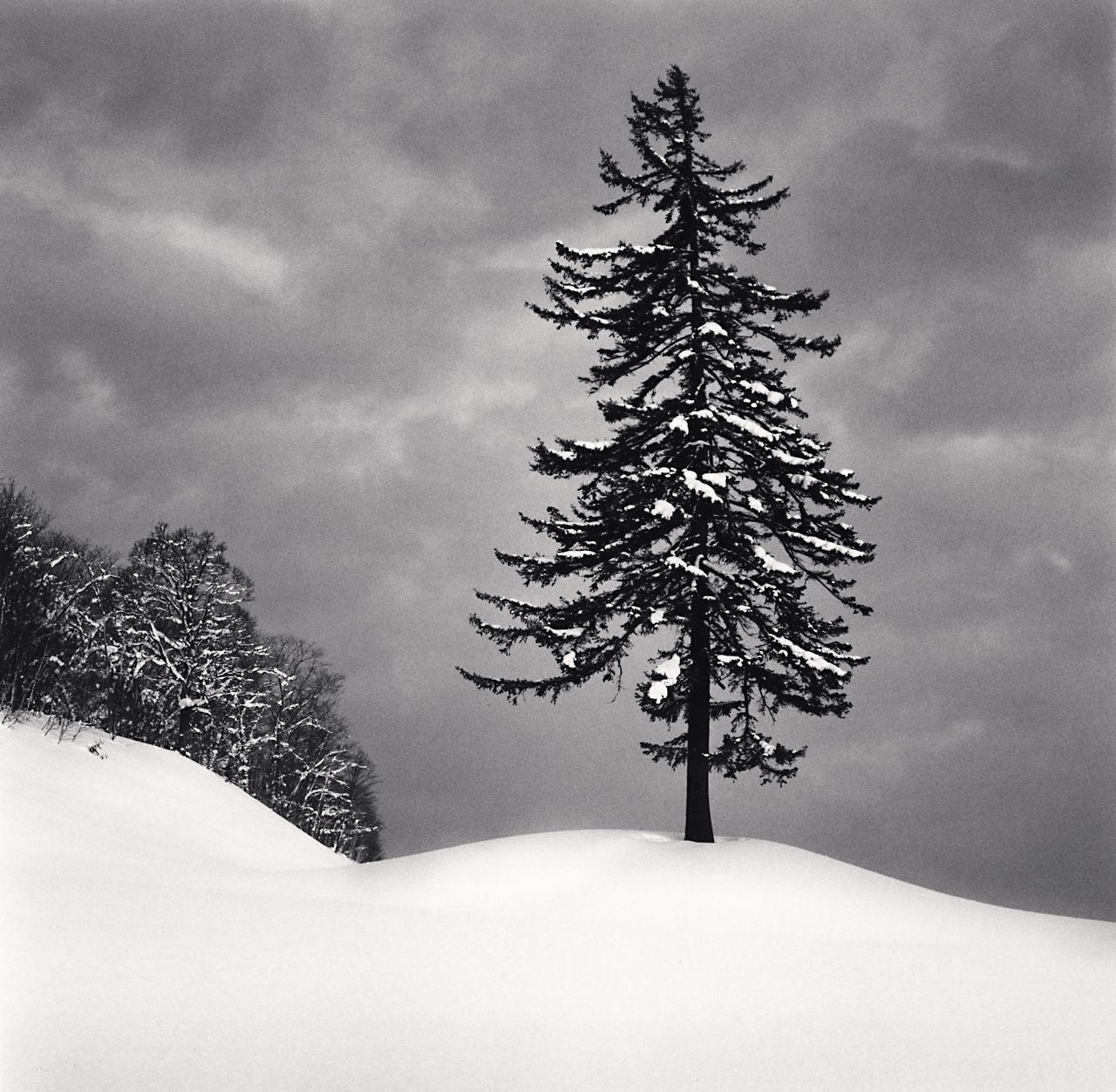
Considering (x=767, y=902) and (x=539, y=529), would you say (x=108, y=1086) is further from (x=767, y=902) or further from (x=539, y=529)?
(x=539, y=529)

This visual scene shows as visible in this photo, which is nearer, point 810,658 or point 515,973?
point 515,973

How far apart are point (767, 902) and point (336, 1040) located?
6474 mm

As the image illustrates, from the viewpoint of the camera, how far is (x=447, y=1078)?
653cm

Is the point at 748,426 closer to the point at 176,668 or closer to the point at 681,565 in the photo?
the point at 681,565

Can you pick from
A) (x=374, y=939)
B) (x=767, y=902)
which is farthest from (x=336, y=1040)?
(x=767, y=902)

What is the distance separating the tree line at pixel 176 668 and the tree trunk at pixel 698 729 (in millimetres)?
10727

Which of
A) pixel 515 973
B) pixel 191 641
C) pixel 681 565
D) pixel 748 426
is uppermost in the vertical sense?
pixel 748 426

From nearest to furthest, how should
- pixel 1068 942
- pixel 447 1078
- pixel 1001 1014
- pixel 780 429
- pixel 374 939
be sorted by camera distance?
pixel 447 1078
pixel 1001 1014
pixel 374 939
pixel 1068 942
pixel 780 429

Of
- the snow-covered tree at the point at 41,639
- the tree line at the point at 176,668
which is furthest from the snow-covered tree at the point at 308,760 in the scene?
the snow-covered tree at the point at 41,639

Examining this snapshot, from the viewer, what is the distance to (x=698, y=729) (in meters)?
16.5

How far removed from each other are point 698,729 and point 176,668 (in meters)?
19.5

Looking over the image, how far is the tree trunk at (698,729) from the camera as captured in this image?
52.2ft

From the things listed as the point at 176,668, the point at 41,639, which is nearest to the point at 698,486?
the point at 41,639

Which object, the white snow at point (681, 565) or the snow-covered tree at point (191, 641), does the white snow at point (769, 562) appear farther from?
the snow-covered tree at point (191, 641)
